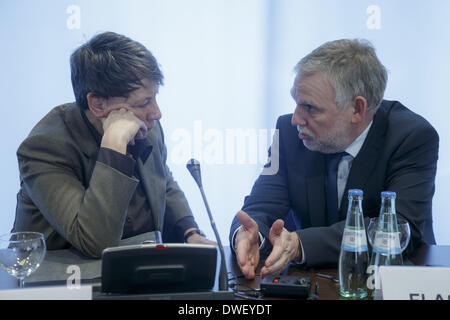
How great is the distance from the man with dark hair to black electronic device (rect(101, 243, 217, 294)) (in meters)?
0.43

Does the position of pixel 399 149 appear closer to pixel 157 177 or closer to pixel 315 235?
pixel 315 235

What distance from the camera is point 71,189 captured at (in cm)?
141

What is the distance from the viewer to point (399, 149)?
1.64 metres

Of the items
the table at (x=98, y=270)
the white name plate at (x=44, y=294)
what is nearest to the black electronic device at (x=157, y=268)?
the white name plate at (x=44, y=294)

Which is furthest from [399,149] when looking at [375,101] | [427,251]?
[427,251]

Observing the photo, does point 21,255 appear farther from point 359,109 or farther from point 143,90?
point 359,109

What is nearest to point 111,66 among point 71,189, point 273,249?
point 71,189

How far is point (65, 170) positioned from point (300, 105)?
859mm

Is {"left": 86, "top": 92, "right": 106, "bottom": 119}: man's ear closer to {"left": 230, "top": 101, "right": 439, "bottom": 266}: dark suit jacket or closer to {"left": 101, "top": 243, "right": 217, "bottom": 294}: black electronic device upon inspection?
{"left": 230, "top": 101, "right": 439, "bottom": 266}: dark suit jacket

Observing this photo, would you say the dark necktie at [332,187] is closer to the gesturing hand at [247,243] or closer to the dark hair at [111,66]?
the gesturing hand at [247,243]

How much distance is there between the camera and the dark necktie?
1674 millimetres

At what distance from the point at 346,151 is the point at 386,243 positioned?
72 centimetres

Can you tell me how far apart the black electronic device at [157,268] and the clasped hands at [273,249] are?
0.95 ft

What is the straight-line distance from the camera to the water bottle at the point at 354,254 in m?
1.05
